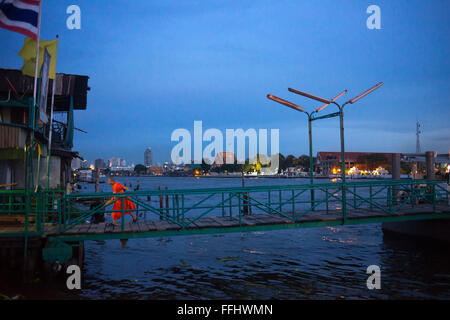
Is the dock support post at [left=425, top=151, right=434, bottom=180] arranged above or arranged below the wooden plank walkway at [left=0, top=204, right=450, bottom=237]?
above

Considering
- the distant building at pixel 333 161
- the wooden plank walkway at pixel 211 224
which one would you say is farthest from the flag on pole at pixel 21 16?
the distant building at pixel 333 161

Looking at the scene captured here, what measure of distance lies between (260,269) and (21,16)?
11.7 metres

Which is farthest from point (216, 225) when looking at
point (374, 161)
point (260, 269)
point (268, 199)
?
point (374, 161)

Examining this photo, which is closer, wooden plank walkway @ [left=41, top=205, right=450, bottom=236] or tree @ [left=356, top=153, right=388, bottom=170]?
wooden plank walkway @ [left=41, top=205, right=450, bottom=236]

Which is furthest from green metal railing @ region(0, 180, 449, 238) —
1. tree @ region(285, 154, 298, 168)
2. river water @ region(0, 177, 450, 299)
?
tree @ region(285, 154, 298, 168)

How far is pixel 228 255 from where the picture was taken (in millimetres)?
16016

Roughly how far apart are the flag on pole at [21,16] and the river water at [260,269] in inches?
301

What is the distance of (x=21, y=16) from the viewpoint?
10578 mm

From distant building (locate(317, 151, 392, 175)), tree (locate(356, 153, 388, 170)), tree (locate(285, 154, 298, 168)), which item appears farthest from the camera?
tree (locate(285, 154, 298, 168))

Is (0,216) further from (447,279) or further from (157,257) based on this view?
(447,279)

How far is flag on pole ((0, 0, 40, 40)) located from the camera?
10.3m

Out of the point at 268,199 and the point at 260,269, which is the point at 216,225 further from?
the point at 268,199

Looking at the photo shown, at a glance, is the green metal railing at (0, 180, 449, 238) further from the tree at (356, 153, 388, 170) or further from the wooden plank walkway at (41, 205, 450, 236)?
the tree at (356, 153, 388, 170)

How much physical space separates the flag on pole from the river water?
7.66 metres
